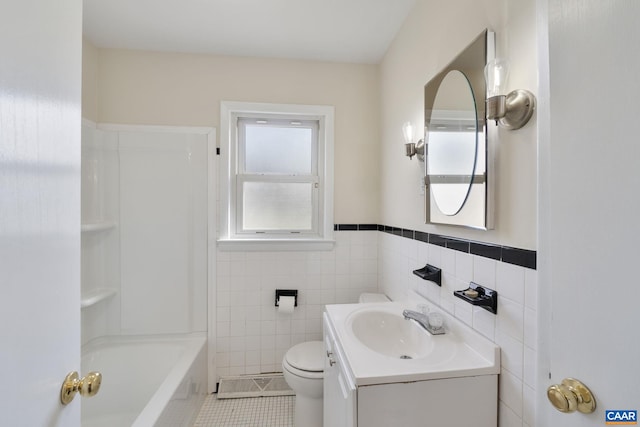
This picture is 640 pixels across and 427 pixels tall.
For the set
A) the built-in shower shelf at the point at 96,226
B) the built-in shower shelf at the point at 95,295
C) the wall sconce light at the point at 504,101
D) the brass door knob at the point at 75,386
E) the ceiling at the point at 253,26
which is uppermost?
the ceiling at the point at 253,26

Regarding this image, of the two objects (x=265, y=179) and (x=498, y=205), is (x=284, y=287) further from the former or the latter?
(x=498, y=205)

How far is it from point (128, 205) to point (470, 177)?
2.13 meters

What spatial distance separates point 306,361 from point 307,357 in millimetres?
41

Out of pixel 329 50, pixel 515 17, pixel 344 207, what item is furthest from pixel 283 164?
pixel 515 17

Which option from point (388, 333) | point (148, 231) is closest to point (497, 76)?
point (388, 333)

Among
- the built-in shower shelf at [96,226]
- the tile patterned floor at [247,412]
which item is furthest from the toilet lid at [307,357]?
the built-in shower shelf at [96,226]

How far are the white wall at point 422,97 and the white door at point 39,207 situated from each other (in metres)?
1.15

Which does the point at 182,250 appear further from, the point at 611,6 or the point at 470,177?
the point at 611,6

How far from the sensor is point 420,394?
2.91 ft

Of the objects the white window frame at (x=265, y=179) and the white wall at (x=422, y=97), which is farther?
the white window frame at (x=265, y=179)

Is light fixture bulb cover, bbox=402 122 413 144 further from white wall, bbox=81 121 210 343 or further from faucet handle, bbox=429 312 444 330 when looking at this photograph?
white wall, bbox=81 121 210 343

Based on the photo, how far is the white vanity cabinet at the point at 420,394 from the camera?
0.86 m

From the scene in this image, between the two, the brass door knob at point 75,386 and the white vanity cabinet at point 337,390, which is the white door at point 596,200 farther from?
the brass door knob at point 75,386

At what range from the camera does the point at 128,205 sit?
1.94 meters
